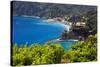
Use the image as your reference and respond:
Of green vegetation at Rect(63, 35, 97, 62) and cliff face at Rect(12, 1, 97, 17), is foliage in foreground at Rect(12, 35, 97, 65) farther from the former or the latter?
cliff face at Rect(12, 1, 97, 17)

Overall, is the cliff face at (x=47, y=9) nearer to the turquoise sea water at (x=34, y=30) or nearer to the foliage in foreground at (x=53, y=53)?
the turquoise sea water at (x=34, y=30)

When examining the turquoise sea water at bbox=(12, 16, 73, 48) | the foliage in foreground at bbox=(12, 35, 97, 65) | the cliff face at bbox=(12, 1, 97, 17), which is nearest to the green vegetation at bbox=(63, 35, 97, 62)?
the foliage in foreground at bbox=(12, 35, 97, 65)

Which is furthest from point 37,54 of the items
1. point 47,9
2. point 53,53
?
point 47,9

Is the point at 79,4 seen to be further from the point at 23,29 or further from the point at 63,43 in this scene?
the point at 23,29

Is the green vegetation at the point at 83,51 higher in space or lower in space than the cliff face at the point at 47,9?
lower

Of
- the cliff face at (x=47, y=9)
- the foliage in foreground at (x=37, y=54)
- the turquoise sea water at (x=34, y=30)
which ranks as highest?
the cliff face at (x=47, y=9)

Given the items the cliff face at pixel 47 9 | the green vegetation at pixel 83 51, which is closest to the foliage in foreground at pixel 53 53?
the green vegetation at pixel 83 51
